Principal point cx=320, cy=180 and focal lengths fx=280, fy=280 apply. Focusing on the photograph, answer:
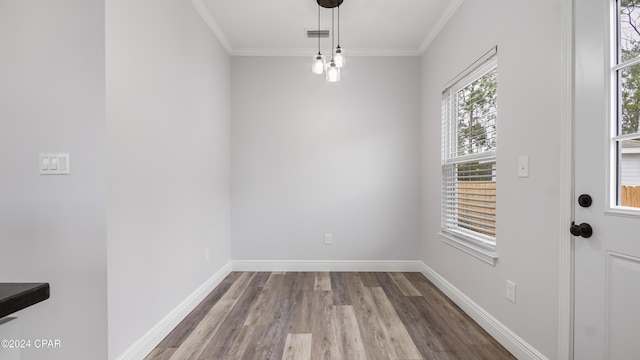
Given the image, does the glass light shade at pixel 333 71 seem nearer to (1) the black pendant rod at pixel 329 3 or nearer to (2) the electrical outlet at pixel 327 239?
(1) the black pendant rod at pixel 329 3

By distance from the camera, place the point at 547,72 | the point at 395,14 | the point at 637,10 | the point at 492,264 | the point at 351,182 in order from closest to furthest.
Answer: the point at 637,10
the point at 547,72
the point at 492,264
the point at 395,14
the point at 351,182

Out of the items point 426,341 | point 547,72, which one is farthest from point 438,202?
point 547,72

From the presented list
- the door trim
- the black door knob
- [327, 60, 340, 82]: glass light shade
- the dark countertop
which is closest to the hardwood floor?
the door trim

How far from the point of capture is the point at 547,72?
1512mm

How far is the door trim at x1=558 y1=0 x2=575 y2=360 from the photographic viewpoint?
4.52ft

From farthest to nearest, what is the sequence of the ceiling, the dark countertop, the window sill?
the ceiling
the window sill
the dark countertop

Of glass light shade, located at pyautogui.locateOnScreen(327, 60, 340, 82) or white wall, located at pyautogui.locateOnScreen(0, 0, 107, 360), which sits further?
glass light shade, located at pyautogui.locateOnScreen(327, 60, 340, 82)

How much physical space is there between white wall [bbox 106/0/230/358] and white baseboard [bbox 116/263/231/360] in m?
0.05

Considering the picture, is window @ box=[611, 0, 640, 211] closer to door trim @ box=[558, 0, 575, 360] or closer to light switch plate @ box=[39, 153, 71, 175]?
door trim @ box=[558, 0, 575, 360]

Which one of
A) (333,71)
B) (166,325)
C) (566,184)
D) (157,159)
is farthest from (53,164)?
(566,184)

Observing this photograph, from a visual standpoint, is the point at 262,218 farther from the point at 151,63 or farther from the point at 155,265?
the point at 151,63

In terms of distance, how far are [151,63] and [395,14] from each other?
7.26 feet

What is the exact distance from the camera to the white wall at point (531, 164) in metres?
1.49

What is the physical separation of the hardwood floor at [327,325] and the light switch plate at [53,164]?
1.22m
